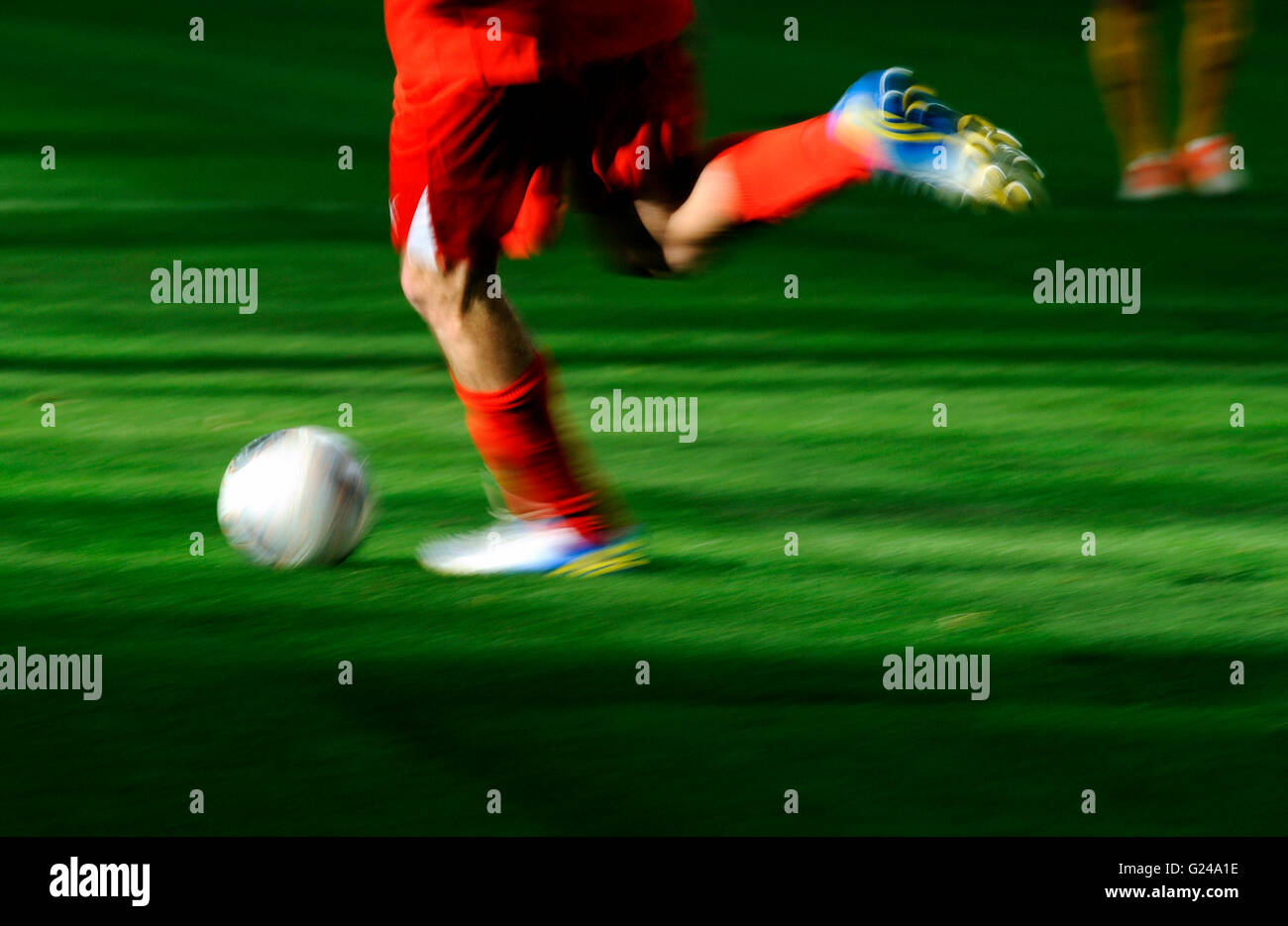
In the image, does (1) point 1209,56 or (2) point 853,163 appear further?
(1) point 1209,56

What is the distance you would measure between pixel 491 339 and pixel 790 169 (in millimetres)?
635

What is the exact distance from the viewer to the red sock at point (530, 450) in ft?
11.7

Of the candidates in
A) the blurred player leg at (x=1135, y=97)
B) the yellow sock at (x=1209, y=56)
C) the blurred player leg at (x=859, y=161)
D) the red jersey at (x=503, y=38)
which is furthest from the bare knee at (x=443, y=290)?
the yellow sock at (x=1209, y=56)

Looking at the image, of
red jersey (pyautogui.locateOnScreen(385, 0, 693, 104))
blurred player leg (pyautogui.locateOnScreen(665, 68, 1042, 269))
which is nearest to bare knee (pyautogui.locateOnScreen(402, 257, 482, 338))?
red jersey (pyautogui.locateOnScreen(385, 0, 693, 104))

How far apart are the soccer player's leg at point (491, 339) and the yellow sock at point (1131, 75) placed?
4.82 metres

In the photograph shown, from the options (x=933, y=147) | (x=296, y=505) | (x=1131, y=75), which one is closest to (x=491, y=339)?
(x=296, y=505)

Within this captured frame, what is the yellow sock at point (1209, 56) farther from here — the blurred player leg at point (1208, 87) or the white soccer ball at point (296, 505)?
the white soccer ball at point (296, 505)

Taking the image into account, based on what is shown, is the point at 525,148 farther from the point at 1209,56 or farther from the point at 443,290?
the point at 1209,56

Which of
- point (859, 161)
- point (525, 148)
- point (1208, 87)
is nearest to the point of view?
point (859, 161)

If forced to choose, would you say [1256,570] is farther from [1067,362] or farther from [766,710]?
[1067,362]

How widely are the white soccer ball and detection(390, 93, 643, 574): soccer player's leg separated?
18 cm

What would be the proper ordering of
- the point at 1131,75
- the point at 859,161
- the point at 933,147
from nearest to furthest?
the point at 933,147 → the point at 859,161 → the point at 1131,75

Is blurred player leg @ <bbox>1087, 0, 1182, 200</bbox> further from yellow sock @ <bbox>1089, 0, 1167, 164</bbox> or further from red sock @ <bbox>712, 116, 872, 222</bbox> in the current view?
red sock @ <bbox>712, 116, 872, 222</bbox>

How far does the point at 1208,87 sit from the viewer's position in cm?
808
